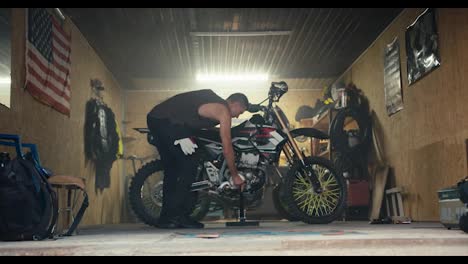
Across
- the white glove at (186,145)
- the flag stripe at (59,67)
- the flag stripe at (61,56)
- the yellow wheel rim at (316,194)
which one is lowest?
the yellow wheel rim at (316,194)

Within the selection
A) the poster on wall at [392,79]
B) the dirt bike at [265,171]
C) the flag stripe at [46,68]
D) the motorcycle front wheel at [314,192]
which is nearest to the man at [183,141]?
the dirt bike at [265,171]

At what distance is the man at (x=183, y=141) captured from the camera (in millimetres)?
4234

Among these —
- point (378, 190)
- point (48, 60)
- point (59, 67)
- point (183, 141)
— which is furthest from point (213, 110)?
point (378, 190)

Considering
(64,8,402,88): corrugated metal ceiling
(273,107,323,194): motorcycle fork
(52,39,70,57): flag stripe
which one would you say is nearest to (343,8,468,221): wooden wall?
(64,8,402,88): corrugated metal ceiling

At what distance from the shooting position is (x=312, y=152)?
29.0ft

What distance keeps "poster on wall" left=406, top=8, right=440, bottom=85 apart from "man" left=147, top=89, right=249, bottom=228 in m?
2.02

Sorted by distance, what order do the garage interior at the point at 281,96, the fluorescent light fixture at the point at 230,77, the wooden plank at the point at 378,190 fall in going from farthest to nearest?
1. the fluorescent light fixture at the point at 230,77
2. the wooden plank at the point at 378,190
3. the garage interior at the point at 281,96

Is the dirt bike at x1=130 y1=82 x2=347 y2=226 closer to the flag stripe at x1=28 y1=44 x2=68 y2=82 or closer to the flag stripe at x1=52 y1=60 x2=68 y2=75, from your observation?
the flag stripe at x1=28 y1=44 x2=68 y2=82

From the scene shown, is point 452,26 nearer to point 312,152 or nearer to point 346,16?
point 346,16

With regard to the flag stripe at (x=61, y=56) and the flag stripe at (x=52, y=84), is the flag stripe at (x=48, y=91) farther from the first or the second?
the flag stripe at (x=61, y=56)

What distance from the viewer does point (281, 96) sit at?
17.0ft

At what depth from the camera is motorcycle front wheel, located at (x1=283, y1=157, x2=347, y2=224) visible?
4559 mm

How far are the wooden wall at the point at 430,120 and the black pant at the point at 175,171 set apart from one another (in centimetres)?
226

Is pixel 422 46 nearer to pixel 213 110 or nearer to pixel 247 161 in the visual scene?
pixel 247 161
